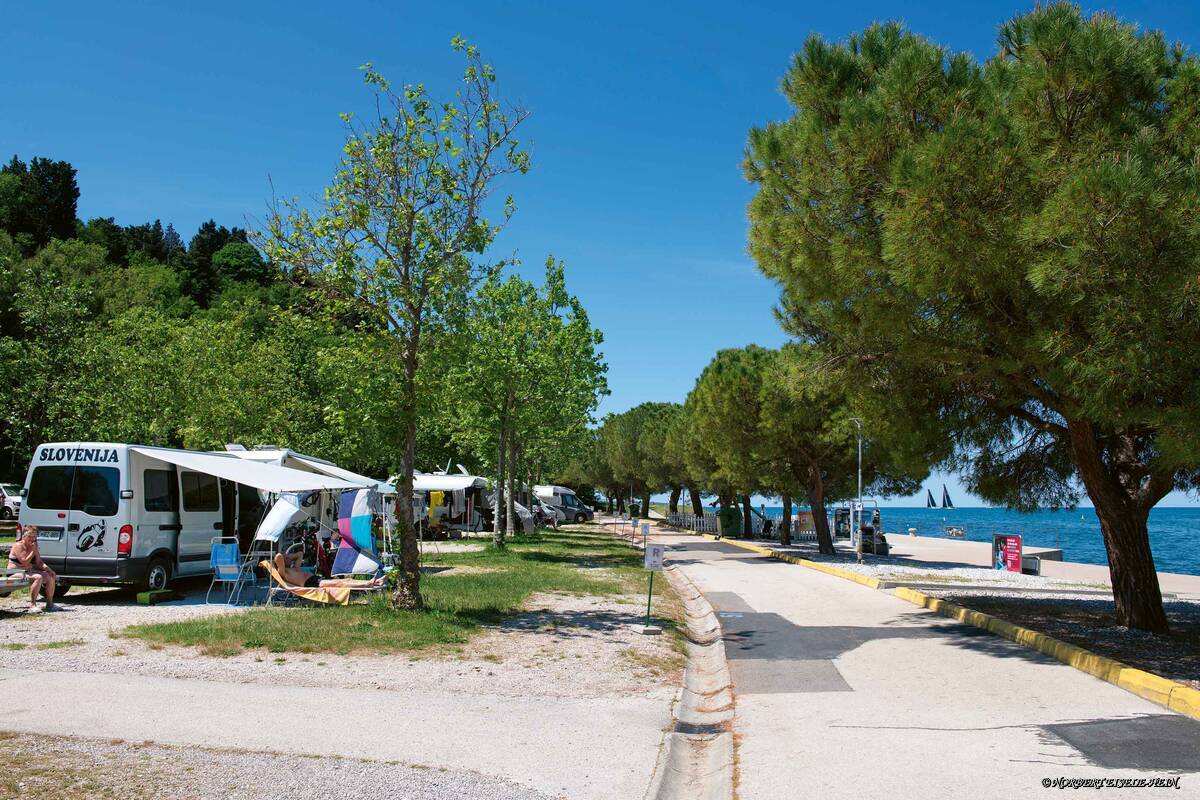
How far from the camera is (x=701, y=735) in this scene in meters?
6.96

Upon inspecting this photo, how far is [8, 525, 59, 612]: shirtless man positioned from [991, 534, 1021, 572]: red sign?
25538 millimetres

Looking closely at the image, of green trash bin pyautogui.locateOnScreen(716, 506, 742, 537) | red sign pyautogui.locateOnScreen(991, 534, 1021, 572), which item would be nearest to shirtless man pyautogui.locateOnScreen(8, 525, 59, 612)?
red sign pyautogui.locateOnScreen(991, 534, 1021, 572)

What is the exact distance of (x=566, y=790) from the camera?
505 cm

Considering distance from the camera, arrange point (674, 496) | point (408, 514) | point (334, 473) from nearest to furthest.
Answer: point (408, 514), point (334, 473), point (674, 496)

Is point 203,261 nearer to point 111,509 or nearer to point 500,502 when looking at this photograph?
point 500,502

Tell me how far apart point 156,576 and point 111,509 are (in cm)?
135

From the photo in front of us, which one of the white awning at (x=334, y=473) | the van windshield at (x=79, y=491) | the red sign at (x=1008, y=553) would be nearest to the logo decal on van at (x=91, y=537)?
the van windshield at (x=79, y=491)

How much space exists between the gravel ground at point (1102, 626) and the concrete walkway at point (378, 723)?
5787 millimetres

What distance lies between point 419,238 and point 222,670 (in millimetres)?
6336

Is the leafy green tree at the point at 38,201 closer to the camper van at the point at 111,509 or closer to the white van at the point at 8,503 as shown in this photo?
the white van at the point at 8,503

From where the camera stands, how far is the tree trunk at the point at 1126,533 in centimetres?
1141

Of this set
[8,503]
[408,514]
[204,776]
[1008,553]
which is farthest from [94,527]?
[8,503]

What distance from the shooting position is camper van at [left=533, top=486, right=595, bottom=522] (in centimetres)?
6019

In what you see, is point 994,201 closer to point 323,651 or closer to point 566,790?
point 566,790
